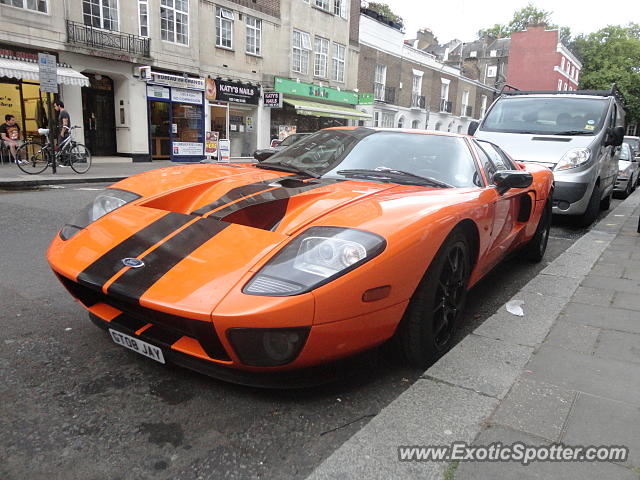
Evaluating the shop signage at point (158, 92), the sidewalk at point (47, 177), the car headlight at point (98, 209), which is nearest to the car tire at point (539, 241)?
the car headlight at point (98, 209)

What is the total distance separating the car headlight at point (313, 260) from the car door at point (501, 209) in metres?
1.48

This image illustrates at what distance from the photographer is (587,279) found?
159 inches

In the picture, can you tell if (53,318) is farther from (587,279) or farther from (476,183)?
(587,279)

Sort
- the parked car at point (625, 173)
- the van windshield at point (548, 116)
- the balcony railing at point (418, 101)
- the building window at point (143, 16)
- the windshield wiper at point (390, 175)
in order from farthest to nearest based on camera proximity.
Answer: the balcony railing at point (418, 101)
the building window at point (143, 16)
the parked car at point (625, 173)
the van windshield at point (548, 116)
the windshield wiper at point (390, 175)

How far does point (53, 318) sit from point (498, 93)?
8.30 metres

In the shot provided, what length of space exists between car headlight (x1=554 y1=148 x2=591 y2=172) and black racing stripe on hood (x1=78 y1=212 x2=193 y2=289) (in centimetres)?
594

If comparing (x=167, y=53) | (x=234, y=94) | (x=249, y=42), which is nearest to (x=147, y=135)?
(x=167, y=53)

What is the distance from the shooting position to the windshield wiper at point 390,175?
Result: 2.95 meters

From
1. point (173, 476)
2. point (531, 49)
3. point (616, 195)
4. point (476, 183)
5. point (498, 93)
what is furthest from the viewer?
point (531, 49)

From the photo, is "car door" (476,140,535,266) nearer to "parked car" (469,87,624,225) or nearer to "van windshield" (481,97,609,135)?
"parked car" (469,87,624,225)

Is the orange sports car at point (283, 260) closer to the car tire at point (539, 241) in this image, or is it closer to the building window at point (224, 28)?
the car tire at point (539, 241)

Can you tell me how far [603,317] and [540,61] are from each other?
55313 millimetres

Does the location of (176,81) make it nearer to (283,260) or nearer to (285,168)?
(285,168)

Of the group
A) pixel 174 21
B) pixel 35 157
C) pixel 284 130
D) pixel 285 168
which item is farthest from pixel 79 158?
pixel 284 130
